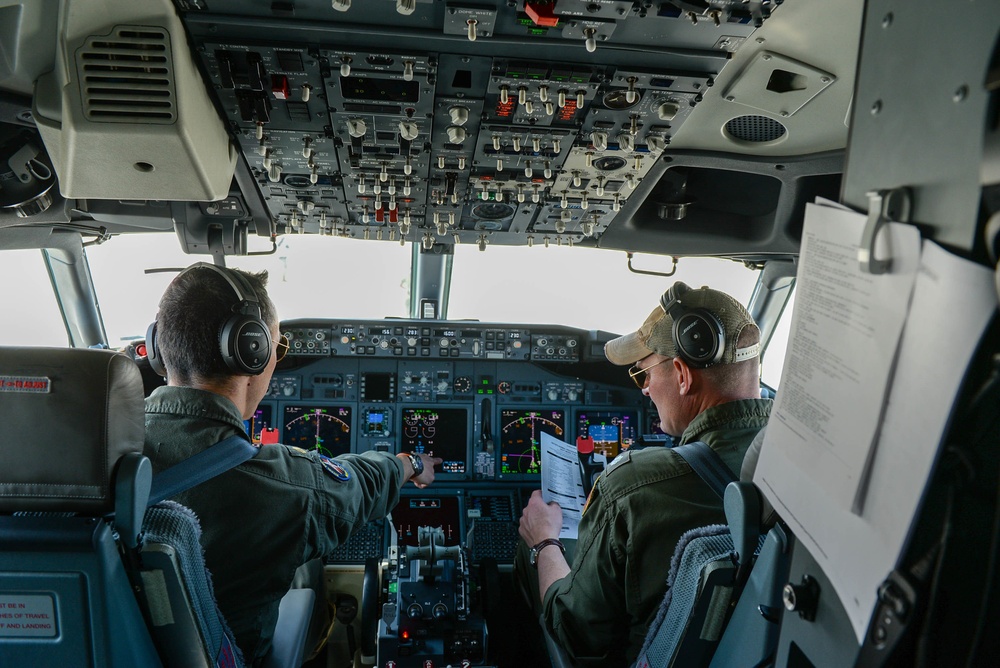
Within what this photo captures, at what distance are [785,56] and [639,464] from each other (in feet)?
3.31

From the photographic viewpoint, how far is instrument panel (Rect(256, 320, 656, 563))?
127 inches

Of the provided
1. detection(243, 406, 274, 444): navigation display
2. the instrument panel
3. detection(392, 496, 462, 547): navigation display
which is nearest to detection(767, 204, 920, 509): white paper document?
the instrument panel

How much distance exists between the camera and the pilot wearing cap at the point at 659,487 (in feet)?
4.71

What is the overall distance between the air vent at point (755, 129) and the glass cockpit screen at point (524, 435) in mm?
1845

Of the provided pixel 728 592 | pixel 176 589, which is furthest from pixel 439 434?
pixel 728 592

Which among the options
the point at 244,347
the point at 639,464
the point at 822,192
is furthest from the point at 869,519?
the point at 822,192

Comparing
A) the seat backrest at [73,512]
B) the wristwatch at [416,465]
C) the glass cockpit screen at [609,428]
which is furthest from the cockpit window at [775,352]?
the seat backrest at [73,512]

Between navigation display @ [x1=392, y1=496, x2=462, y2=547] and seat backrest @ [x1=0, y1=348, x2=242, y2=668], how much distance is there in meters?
2.06

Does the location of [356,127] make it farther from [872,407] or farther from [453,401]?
[453,401]

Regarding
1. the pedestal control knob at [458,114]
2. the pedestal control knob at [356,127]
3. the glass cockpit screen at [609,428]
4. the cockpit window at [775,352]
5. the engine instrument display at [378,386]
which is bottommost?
the glass cockpit screen at [609,428]

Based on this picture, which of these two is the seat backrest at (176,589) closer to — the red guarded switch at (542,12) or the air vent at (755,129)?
the red guarded switch at (542,12)

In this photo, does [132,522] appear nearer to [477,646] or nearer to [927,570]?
[927,570]

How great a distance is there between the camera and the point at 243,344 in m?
1.62

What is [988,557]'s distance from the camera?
528 millimetres
